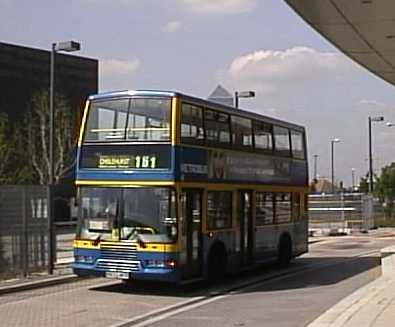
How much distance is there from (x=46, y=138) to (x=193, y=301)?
33.7 m

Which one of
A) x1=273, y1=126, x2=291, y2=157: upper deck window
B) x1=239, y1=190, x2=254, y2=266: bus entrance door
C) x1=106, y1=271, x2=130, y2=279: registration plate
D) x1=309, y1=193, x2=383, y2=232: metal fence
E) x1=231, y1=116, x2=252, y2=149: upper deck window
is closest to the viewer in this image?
x1=106, y1=271, x2=130, y2=279: registration plate

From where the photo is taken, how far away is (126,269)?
18156 mm

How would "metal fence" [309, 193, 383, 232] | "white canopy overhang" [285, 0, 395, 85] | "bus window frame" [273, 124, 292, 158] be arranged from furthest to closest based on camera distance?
1. "metal fence" [309, 193, 383, 232]
2. "bus window frame" [273, 124, 292, 158]
3. "white canopy overhang" [285, 0, 395, 85]

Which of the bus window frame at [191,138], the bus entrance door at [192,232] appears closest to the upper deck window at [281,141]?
the bus window frame at [191,138]

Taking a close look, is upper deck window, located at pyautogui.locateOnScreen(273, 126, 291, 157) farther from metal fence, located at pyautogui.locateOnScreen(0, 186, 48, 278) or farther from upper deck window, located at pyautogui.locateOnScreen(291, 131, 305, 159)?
metal fence, located at pyautogui.locateOnScreen(0, 186, 48, 278)

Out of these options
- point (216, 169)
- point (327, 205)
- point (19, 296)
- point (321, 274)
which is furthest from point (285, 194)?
point (327, 205)

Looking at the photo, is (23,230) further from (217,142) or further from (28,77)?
(28,77)

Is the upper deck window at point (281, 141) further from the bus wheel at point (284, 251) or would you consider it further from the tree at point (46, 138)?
the tree at point (46, 138)

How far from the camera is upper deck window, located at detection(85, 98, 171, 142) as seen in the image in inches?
723

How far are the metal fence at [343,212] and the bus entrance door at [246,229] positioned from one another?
29.9 meters

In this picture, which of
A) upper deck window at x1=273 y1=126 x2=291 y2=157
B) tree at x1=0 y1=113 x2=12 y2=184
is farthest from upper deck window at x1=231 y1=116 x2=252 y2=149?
tree at x1=0 y1=113 x2=12 y2=184

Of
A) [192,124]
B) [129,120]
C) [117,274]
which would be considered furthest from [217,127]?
[117,274]

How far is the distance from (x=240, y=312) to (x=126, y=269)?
3271 millimetres

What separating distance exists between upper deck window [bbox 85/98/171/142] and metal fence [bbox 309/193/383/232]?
3395 centimetres
